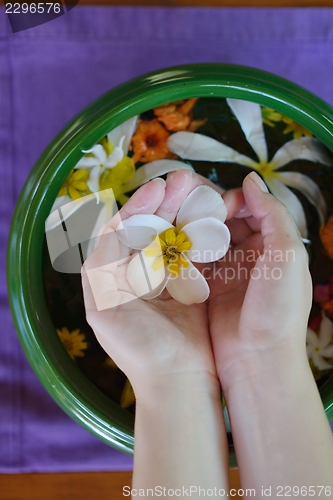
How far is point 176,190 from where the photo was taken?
376mm

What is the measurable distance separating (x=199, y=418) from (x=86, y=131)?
0.83 feet

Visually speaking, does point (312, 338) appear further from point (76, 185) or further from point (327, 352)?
point (76, 185)

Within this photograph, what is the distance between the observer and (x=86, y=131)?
1.30ft

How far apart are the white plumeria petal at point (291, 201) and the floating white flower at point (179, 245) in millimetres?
85

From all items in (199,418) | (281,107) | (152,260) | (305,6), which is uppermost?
(305,6)

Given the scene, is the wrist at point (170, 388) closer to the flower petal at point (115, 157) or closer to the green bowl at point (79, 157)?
the green bowl at point (79, 157)

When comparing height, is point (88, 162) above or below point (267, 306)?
above

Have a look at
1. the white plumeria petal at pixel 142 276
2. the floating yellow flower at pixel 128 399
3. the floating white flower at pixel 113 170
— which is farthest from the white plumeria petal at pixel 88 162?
the floating yellow flower at pixel 128 399

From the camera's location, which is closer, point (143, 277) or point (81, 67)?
point (143, 277)

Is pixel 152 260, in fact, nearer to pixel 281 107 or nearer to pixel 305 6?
pixel 281 107

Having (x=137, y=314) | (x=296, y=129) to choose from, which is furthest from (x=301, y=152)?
(x=137, y=314)

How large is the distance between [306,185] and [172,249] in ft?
0.49

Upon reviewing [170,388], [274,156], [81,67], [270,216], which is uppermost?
[81,67]

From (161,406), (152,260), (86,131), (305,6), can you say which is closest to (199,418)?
(161,406)
